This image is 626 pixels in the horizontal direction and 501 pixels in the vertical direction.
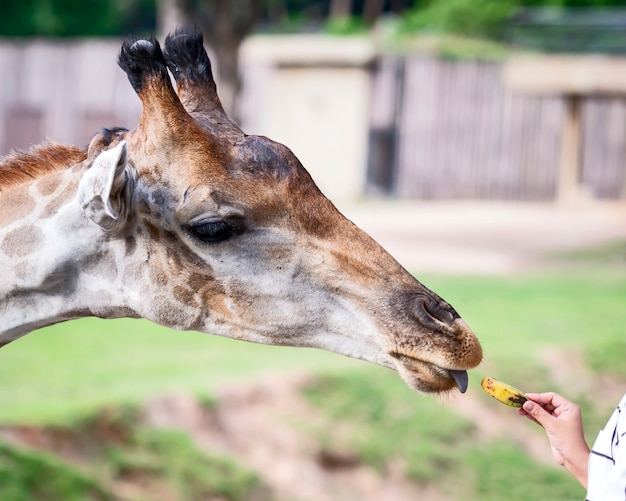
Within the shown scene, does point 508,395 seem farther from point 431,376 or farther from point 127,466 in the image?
point 127,466

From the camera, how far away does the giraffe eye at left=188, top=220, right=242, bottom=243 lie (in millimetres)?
3574

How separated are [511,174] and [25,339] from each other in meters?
14.8

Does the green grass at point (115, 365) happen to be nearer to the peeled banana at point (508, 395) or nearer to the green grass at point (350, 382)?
the green grass at point (350, 382)

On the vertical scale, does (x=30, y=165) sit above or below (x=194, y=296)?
above

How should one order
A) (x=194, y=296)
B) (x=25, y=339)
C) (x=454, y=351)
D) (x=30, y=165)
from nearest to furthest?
(x=454, y=351)
(x=194, y=296)
(x=30, y=165)
(x=25, y=339)

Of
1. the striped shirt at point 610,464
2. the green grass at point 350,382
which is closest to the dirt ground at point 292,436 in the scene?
the green grass at point 350,382

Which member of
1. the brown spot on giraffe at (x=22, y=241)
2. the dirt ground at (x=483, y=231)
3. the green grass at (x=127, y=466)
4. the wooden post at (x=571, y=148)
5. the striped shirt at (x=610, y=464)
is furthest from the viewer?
the wooden post at (x=571, y=148)

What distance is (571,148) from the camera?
18797mm

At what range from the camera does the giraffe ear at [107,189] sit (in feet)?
11.0

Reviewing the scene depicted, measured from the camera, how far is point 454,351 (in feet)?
11.2

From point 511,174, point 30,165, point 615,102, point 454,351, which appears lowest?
point 511,174

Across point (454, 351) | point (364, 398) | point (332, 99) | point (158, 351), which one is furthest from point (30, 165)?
point (332, 99)

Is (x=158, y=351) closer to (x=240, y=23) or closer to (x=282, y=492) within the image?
(x=282, y=492)

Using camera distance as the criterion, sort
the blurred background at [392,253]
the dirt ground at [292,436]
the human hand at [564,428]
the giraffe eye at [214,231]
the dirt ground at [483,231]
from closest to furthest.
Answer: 1. the human hand at [564,428]
2. the giraffe eye at [214,231]
3. the blurred background at [392,253]
4. the dirt ground at [292,436]
5. the dirt ground at [483,231]
